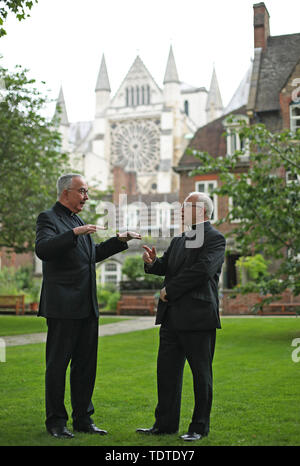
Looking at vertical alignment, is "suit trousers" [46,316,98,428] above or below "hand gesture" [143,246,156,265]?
below

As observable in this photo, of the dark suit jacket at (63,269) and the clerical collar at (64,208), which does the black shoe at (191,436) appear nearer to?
the dark suit jacket at (63,269)

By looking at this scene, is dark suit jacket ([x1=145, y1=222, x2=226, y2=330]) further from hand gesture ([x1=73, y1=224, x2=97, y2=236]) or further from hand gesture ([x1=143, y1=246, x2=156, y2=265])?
hand gesture ([x1=73, y1=224, x2=97, y2=236])

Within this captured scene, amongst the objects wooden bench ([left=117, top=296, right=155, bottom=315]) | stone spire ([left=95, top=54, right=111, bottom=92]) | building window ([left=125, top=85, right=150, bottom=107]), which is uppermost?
stone spire ([left=95, top=54, right=111, bottom=92])

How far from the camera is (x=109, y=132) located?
266ft

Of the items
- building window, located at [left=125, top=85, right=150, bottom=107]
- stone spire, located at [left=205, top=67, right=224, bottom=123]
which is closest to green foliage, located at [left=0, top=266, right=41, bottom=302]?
building window, located at [left=125, top=85, right=150, bottom=107]

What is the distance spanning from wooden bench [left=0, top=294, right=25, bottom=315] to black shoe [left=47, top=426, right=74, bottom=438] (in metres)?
23.1

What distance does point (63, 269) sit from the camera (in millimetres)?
5164

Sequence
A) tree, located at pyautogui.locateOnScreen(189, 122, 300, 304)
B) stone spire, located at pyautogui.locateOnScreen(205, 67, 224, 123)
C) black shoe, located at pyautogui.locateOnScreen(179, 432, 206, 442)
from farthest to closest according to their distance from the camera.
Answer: stone spire, located at pyautogui.locateOnScreen(205, 67, 224, 123) < tree, located at pyautogui.locateOnScreen(189, 122, 300, 304) < black shoe, located at pyautogui.locateOnScreen(179, 432, 206, 442)

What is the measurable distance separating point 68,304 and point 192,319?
1038 mm

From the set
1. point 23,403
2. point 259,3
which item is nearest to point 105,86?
point 259,3

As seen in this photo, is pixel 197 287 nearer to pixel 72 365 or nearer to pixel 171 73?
pixel 72 365

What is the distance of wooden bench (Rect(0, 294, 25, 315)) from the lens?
2771cm

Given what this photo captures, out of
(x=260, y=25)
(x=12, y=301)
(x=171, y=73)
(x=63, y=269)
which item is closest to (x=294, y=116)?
(x=260, y=25)
